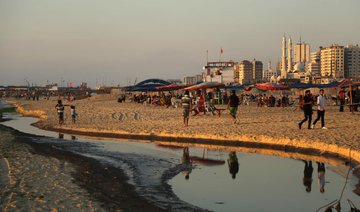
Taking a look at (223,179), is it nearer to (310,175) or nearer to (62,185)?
(310,175)

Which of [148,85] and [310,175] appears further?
[148,85]

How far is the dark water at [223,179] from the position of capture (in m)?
8.37

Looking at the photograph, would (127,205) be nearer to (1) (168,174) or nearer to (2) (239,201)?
→ (2) (239,201)

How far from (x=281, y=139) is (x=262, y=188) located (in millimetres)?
5477

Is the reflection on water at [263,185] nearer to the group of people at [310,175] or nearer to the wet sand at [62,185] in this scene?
the group of people at [310,175]

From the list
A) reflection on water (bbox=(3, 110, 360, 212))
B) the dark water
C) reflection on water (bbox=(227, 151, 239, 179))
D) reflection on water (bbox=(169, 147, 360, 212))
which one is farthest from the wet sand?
reflection on water (bbox=(227, 151, 239, 179))

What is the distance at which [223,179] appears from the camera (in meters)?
10.7

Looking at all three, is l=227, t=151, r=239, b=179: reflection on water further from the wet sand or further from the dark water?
the wet sand

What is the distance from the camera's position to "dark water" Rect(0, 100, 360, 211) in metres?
8.37

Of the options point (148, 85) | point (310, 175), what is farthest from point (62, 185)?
point (148, 85)

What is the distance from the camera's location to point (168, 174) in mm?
11289

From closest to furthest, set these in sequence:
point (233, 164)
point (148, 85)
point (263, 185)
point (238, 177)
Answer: point (263, 185) < point (238, 177) < point (233, 164) < point (148, 85)

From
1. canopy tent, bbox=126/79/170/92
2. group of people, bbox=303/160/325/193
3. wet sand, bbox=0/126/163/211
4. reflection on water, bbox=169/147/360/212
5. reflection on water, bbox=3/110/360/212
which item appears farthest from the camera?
canopy tent, bbox=126/79/170/92

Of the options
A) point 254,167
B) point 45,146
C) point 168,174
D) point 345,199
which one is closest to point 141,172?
point 168,174
